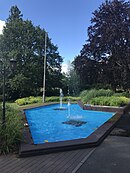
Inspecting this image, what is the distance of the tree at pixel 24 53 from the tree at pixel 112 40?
5.69 metres

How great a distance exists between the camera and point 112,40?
1731 centimetres

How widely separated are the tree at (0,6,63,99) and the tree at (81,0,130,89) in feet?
18.7

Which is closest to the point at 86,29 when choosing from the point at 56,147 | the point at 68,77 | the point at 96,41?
the point at 96,41

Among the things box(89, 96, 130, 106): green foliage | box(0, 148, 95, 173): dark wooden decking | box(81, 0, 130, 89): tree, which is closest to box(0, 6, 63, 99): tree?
box(81, 0, 130, 89): tree

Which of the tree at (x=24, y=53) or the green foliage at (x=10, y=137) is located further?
the tree at (x=24, y=53)

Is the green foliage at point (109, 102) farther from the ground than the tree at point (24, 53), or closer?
closer

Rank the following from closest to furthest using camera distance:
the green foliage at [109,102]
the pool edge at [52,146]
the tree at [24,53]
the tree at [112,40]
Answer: the pool edge at [52,146] < the green foliage at [109,102] < the tree at [112,40] < the tree at [24,53]

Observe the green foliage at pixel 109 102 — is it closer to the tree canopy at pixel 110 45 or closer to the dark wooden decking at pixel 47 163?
the tree canopy at pixel 110 45

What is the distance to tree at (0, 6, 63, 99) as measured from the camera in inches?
768

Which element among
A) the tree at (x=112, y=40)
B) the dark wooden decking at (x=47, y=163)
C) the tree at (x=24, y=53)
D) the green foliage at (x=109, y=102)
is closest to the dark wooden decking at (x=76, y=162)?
the dark wooden decking at (x=47, y=163)

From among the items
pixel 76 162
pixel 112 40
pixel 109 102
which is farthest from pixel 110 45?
pixel 76 162

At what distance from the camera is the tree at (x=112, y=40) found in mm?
16906

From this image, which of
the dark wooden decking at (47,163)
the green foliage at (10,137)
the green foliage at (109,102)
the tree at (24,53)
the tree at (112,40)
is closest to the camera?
the dark wooden decking at (47,163)

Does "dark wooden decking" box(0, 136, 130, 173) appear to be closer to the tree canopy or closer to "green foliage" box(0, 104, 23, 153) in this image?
"green foliage" box(0, 104, 23, 153)
